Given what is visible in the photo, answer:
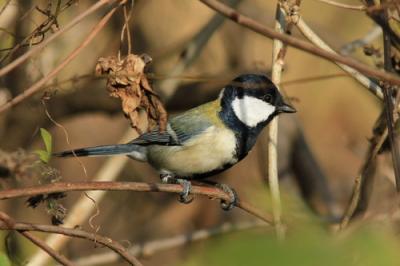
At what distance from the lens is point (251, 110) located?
307cm

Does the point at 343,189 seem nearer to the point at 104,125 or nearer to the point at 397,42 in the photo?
the point at 104,125

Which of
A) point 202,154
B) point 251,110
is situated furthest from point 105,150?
point 251,110

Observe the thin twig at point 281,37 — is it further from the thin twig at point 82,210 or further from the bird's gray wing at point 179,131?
the bird's gray wing at point 179,131

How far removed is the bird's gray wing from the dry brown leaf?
1172 millimetres

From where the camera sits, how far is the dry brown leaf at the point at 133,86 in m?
1.80

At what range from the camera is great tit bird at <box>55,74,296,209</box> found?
9.79 ft

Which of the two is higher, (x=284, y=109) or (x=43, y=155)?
(x=43, y=155)

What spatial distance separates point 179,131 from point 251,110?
35 cm

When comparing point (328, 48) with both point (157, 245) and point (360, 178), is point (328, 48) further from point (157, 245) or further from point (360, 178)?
point (157, 245)

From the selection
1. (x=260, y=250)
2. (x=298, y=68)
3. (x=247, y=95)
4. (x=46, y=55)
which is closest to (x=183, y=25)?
(x=298, y=68)

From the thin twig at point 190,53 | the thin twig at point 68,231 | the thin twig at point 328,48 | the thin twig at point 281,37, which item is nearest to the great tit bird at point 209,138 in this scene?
the thin twig at point 190,53

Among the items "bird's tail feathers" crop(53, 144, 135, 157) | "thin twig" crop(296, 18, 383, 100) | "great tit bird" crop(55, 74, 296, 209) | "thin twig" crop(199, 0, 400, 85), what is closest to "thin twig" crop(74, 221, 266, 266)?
"great tit bird" crop(55, 74, 296, 209)

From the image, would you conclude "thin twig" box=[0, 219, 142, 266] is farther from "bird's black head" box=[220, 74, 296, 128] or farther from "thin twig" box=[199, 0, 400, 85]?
"bird's black head" box=[220, 74, 296, 128]

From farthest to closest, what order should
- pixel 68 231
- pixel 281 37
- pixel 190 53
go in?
1. pixel 190 53
2. pixel 68 231
3. pixel 281 37
